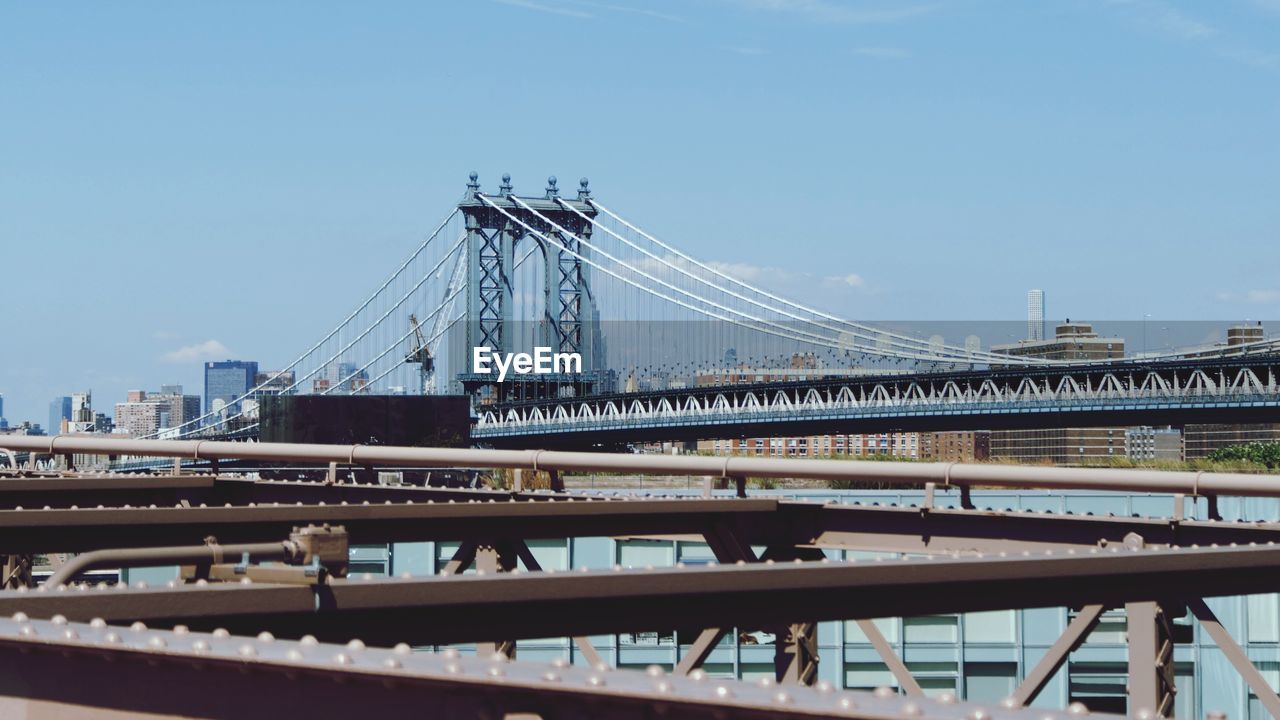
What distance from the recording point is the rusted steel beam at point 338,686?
3.29 meters

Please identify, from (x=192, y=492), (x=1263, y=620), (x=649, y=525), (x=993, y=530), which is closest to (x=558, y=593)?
(x=649, y=525)

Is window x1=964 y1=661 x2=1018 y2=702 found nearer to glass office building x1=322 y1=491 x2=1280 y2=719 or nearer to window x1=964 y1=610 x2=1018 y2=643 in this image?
glass office building x1=322 y1=491 x2=1280 y2=719

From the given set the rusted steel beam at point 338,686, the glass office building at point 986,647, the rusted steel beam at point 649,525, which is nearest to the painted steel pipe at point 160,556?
the rusted steel beam at point 338,686

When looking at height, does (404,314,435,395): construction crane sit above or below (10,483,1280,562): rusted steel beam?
above

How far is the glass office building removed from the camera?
23.6 metres

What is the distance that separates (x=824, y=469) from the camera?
1055 cm

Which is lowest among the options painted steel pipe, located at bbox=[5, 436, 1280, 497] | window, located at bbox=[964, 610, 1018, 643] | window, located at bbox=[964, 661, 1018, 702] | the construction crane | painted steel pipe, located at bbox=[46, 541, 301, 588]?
window, located at bbox=[964, 661, 1018, 702]

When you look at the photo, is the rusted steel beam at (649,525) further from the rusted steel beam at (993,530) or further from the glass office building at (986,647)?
the glass office building at (986,647)

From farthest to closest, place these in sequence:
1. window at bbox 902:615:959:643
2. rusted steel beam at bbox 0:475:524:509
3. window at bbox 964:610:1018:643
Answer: window at bbox 964:610:1018:643, window at bbox 902:615:959:643, rusted steel beam at bbox 0:475:524:509

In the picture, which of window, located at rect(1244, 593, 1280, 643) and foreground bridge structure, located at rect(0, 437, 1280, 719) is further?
window, located at rect(1244, 593, 1280, 643)

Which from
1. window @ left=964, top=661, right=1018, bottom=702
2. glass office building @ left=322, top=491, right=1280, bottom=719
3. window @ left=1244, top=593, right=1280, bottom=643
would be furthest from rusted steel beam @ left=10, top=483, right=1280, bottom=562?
window @ left=1244, top=593, right=1280, bottom=643

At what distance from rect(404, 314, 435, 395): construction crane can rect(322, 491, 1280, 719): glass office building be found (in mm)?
69708

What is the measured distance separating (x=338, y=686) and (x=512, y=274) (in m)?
92.1

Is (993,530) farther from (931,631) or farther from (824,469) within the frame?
(931,631)
